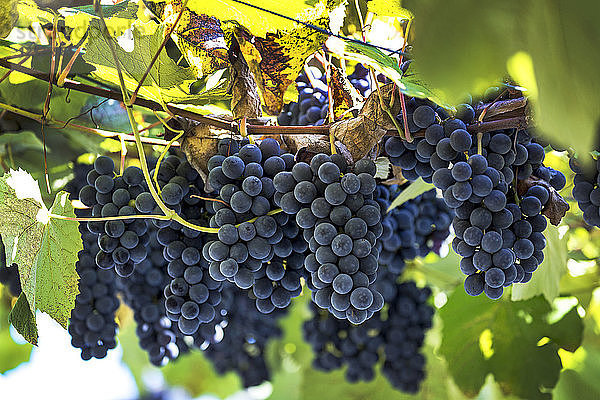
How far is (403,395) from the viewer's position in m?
1.60

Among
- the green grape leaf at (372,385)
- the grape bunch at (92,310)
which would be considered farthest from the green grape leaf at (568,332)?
the grape bunch at (92,310)

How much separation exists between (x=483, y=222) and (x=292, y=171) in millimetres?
218

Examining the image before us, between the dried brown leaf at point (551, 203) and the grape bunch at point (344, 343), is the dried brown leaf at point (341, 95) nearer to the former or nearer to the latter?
the dried brown leaf at point (551, 203)

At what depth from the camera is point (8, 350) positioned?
5.11ft

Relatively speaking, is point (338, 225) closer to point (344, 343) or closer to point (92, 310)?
point (92, 310)

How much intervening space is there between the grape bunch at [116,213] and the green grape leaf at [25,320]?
0.11m

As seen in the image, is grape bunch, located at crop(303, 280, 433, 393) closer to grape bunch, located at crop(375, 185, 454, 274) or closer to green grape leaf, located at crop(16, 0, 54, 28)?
grape bunch, located at crop(375, 185, 454, 274)

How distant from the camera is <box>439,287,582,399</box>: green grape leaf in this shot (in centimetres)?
112

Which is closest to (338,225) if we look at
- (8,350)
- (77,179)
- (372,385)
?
(77,179)

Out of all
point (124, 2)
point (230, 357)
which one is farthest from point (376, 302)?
point (230, 357)

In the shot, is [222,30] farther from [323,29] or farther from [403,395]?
[403,395]

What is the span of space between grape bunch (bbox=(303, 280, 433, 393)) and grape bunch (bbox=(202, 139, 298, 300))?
58 cm

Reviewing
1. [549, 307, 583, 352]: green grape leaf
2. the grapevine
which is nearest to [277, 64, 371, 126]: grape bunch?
the grapevine

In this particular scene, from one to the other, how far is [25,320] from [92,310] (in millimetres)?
192
